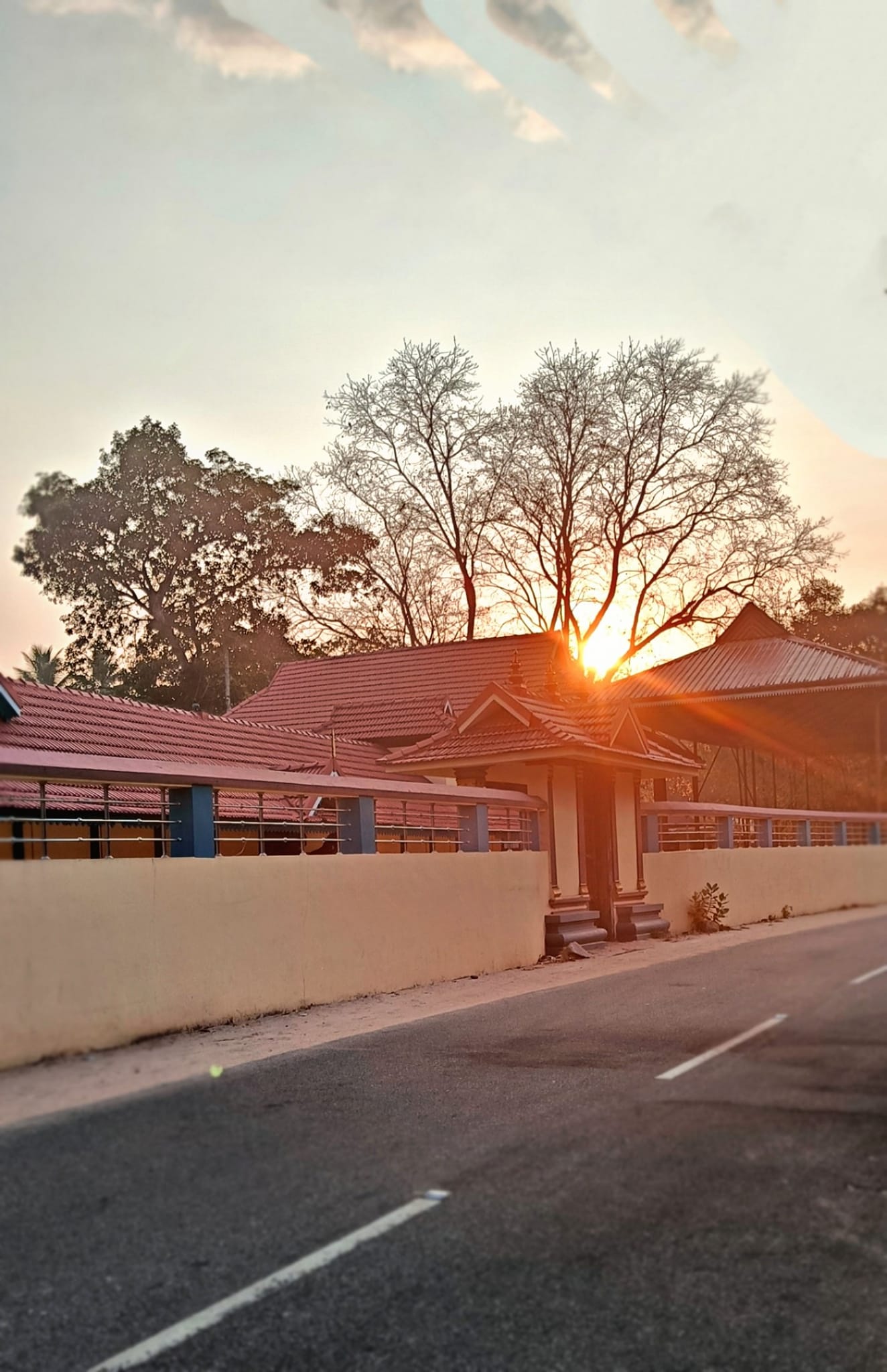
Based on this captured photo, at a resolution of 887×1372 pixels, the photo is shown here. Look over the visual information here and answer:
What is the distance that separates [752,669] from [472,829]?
21.3m

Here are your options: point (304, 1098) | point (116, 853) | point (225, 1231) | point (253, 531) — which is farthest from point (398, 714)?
point (225, 1231)

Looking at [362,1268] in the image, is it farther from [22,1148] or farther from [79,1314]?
[22,1148]

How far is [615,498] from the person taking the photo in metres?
43.1

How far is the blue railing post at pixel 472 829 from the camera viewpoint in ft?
57.4

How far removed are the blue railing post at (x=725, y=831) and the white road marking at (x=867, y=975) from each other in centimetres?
1102

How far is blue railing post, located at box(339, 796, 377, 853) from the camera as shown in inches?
574

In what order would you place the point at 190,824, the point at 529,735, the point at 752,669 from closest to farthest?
the point at 190,824, the point at 529,735, the point at 752,669

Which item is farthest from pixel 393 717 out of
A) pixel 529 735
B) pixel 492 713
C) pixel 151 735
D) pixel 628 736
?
pixel 529 735

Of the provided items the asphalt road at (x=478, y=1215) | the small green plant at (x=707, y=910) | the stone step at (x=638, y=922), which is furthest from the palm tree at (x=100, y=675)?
the asphalt road at (x=478, y=1215)

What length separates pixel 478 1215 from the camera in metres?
5.33

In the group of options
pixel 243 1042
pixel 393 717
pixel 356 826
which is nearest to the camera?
pixel 243 1042

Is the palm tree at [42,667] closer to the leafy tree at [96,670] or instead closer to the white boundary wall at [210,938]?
the leafy tree at [96,670]

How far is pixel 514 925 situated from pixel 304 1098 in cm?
1030

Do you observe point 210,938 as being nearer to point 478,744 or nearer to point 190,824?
point 190,824
